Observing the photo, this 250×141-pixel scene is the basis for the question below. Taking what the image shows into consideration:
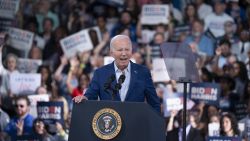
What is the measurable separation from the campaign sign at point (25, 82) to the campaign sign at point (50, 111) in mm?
1161

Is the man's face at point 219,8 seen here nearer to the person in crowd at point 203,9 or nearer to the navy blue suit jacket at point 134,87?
the person in crowd at point 203,9

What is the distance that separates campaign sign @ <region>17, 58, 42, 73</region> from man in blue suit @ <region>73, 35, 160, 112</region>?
7.37 metres

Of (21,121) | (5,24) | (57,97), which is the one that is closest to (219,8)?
(57,97)

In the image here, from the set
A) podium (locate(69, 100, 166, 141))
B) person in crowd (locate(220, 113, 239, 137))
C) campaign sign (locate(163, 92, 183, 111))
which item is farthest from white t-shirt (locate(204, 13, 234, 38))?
podium (locate(69, 100, 166, 141))

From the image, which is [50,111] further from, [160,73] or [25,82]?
[160,73]

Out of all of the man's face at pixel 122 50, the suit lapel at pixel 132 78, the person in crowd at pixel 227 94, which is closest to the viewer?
the man's face at pixel 122 50

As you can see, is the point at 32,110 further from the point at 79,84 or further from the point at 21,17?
the point at 21,17

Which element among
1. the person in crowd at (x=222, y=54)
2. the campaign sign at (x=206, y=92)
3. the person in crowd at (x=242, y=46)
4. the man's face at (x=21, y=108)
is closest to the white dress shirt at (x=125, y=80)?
the campaign sign at (x=206, y=92)

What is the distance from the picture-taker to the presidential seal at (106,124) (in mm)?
7207

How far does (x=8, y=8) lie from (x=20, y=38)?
56cm

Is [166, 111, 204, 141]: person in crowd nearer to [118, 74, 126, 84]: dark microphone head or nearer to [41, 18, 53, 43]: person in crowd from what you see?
[41, 18, 53, 43]: person in crowd

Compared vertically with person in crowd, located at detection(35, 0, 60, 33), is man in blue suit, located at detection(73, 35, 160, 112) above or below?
below

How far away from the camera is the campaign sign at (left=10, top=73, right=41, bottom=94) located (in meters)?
14.0

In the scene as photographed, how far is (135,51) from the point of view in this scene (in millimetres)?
14992
